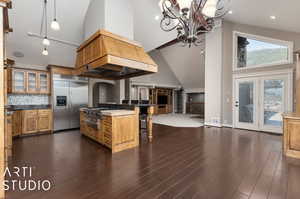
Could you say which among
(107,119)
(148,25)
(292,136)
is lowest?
(292,136)

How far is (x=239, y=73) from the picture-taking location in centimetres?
567

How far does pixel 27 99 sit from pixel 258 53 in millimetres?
8732

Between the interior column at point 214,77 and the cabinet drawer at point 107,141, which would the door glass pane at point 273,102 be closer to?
the interior column at point 214,77

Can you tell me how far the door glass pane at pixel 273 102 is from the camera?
4.78 meters

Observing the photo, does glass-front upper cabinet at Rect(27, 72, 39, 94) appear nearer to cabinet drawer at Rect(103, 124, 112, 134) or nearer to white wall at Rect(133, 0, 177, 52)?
cabinet drawer at Rect(103, 124, 112, 134)

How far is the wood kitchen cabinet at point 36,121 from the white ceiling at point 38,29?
6.02 ft

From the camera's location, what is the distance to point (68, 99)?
532 centimetres

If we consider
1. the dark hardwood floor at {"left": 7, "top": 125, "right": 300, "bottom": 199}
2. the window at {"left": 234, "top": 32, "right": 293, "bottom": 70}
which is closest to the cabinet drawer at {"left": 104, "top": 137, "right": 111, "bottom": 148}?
the dark hardwood floor at {"left": 7, "top": 125, "right": 300, "bottom": 199}

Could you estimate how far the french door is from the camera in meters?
4.69

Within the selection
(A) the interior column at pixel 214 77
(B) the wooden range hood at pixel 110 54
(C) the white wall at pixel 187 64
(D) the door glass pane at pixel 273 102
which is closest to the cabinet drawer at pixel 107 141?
(B) the wooden range hood at pixel 110 54

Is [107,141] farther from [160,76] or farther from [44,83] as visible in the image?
[160,76]

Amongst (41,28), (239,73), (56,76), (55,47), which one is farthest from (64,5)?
(239,73)

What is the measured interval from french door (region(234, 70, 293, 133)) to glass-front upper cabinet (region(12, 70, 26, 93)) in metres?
7.83

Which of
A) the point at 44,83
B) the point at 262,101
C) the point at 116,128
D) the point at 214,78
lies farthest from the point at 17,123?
the point at 262,101
